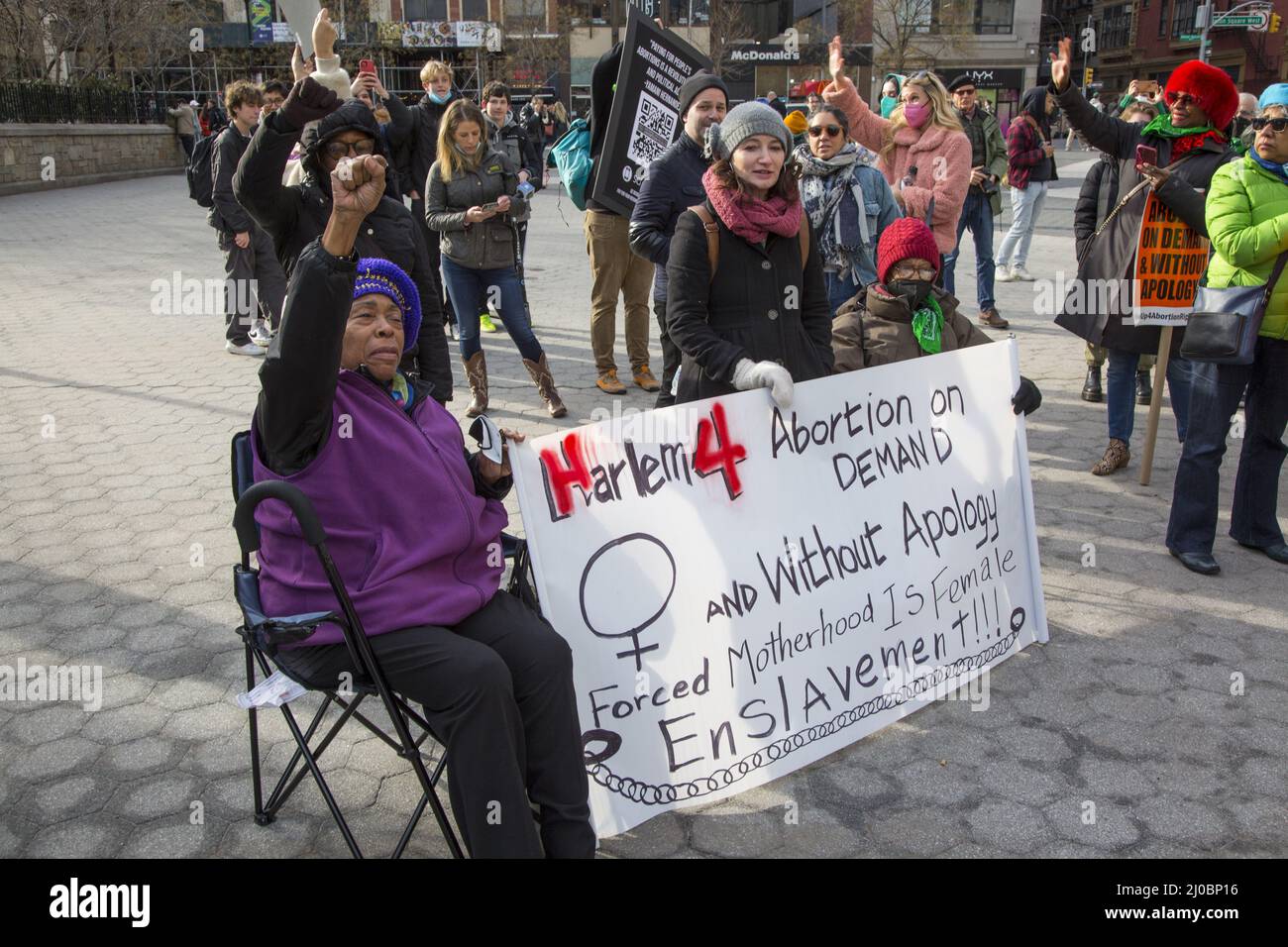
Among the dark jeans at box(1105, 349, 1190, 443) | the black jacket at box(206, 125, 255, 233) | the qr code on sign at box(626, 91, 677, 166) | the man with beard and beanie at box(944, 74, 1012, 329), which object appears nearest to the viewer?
the dark jeans at box(1105, 349, 1190, 443)

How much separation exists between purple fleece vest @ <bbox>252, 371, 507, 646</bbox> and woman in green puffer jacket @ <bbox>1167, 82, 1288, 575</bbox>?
10.6 ft

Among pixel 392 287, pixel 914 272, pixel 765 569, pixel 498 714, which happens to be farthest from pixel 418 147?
pixel 498 714

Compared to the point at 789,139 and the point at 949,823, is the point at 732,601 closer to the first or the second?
the point at 949,823

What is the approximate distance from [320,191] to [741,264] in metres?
1.58

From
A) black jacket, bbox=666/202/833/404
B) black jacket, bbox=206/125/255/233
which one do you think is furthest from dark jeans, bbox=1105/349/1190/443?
black jacket, bbox=206/125/255/233

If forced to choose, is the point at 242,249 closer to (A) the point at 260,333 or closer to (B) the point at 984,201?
(A) the point at 260,333

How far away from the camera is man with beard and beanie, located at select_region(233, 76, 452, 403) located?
3.49 meters

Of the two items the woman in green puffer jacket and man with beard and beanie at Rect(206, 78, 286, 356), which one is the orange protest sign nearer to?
the woman in green puffer jacket

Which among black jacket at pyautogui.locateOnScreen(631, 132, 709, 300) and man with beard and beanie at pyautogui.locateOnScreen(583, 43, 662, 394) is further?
man with beard and beanie at pyautogui.locateOnScreen(583, 43, 662, 394)

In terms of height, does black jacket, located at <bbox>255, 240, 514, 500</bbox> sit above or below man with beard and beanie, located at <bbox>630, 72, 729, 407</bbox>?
below

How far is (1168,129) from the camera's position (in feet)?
15.7

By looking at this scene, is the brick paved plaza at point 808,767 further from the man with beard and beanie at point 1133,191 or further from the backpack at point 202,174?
the backpack at point 202,174

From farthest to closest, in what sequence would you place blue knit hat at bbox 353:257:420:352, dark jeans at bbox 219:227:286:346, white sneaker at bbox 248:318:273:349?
white sneaker at bbox 248:318:273:349 → dark jeans at bbox 219:227:286:346 → blue knit hat at bbox 353:257:420:352

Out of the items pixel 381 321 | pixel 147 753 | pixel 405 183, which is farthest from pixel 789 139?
pixel 405 183
